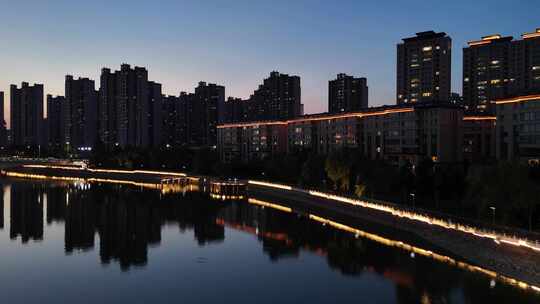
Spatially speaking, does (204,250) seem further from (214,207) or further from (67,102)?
(67,102)

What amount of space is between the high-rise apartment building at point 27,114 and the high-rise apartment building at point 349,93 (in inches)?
4631

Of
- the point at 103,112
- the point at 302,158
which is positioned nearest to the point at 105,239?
the point at 302,158

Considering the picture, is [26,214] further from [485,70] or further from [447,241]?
[485,70]

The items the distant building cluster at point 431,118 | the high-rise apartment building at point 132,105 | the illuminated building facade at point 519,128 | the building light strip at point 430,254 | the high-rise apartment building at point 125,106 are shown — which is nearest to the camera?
the building light strip at point 430,254

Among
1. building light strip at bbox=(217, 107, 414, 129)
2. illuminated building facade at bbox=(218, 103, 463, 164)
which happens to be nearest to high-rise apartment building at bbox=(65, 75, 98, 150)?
building light strip at bbox=(217, 107, 414, 129)

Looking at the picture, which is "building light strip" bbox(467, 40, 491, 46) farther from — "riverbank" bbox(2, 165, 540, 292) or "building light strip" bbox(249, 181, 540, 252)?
"building light strip" bbox(249, 181, 540, 252)

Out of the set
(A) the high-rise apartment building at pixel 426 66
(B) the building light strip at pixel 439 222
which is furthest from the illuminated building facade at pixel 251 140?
(B) the building light strip at pixel 439 222

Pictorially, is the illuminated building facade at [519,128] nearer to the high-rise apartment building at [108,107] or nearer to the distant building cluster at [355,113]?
the distant building cluster at [355,113]

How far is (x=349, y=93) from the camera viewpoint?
16975 cm

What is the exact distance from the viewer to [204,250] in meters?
39.2

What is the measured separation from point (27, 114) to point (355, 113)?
160 metres

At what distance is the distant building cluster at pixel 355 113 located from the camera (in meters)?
67.3

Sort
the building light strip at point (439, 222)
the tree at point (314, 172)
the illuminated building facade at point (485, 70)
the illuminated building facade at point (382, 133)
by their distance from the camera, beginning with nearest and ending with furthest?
the building light strip at point (439, 222), the tree at point (314, 172), the illuminated building facade at point (382, 133), the illuminated building facade at point (485, 70)

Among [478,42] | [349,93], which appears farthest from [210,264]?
[349,93]
